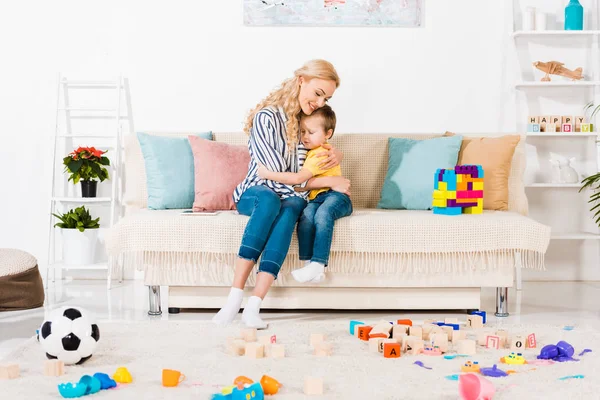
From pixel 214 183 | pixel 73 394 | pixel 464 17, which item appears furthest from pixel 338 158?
pixel 73 394

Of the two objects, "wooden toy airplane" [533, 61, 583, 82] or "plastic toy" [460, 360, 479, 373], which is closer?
"plastic toy" [460, 360, 479, 373]

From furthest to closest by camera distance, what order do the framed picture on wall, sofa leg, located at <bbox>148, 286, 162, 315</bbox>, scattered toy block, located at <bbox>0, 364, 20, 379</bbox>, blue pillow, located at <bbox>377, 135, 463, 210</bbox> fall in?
the framed picture on wall → blue pillow, located at <bbox>377, 135, 463, 210</bbox> → sofa leg, located at <bbox>148, 286, 162, 315</bbox> → scattered toy block, located at <bbox>0, 364, 20, 379</bbox>

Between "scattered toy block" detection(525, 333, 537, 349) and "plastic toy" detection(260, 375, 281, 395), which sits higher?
"scattered toy block" detection(525, 333, 537, 349)

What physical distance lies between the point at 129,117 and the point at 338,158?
1.45 meters

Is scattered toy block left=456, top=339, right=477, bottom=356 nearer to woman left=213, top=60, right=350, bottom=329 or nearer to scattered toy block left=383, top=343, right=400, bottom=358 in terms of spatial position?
scattered toy block left=383, top=343, right=400, bottom=358

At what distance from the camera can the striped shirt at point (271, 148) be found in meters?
3.11

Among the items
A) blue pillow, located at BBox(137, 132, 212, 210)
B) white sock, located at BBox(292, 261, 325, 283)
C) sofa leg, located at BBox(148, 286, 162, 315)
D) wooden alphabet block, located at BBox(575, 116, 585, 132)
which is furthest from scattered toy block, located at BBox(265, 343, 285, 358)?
wooden alphabet block, located at BBox(575, 116, 585, 132)

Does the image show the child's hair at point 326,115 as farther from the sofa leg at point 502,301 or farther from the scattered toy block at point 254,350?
the scattered toy block at point 254,350

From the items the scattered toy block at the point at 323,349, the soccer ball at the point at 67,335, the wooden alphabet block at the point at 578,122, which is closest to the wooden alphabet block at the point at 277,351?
the scattered toy block at the point at 323,349

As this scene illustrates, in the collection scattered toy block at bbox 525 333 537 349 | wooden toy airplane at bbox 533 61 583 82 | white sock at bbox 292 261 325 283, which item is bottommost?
scattered toy block at bbox 525 333 537 349

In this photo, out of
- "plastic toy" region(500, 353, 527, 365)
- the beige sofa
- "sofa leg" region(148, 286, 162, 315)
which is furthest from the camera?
"sofa leg" region(148, 286, 162, 315)

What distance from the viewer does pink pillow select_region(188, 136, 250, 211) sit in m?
3.40

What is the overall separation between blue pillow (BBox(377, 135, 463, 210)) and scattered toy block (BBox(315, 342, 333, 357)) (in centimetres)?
125

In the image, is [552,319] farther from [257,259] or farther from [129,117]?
[129,117]
